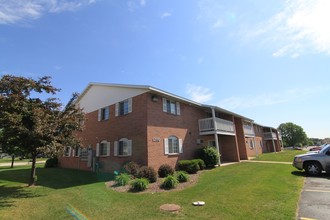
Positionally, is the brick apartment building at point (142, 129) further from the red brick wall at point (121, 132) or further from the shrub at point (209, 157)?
the shrub at point (209, 157)

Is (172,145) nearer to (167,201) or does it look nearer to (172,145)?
(172,145)

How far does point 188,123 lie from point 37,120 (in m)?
12.1

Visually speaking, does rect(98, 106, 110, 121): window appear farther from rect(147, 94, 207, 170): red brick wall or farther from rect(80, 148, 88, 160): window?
rect(147, 94, 207, 170): red brick wall

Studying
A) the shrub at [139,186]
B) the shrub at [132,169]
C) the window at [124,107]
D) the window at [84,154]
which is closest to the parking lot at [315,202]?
the shrub at [139,186]

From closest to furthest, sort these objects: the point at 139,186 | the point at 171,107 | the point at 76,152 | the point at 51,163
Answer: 1. the point at 139,186
2. the point at 171,107
3. the point at 76,152
4. the point at 51,163

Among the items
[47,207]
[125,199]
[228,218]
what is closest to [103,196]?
[125,199]

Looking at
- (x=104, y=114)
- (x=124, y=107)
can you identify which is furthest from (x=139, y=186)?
(x=104, y=114)

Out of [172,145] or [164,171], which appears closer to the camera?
[164,171]

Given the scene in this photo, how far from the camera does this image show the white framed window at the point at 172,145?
1565 cm

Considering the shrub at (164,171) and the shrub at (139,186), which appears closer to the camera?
the shrub at (139,186)

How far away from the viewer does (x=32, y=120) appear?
1102cm

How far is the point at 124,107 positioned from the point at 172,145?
17.6 feet

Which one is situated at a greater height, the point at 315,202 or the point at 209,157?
the point at 209,157

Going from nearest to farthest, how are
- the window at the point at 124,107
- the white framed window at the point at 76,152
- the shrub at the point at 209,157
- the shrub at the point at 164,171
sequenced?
the shrub at the point at 164,171 → the window at the point at 124,107 → the shrub at the point at 209,157 → the white framed window at the point at 76,152
